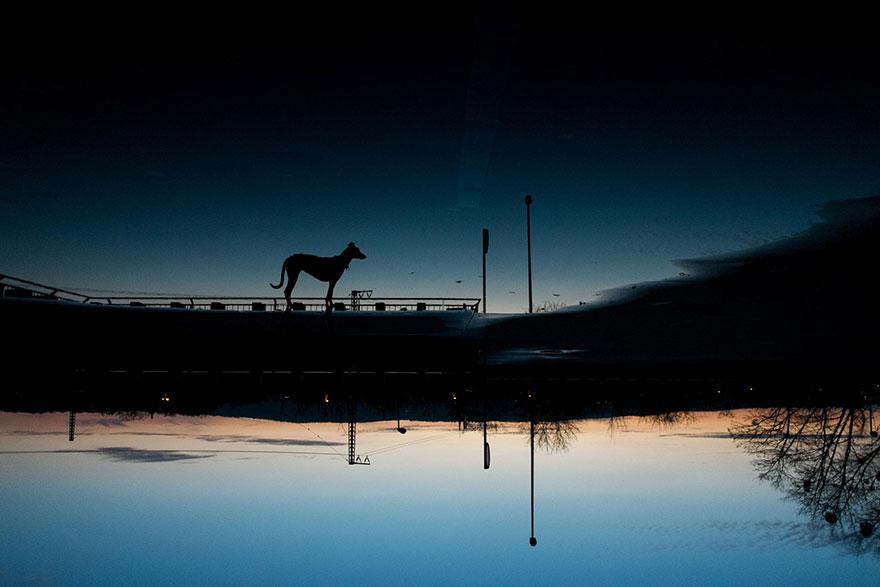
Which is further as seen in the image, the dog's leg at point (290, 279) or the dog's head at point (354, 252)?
the dog's head at point (354, 252)

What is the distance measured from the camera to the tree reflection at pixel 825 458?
71.2 ft

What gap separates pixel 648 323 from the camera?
17.7m

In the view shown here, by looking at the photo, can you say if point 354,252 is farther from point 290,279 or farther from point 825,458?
point 825,458

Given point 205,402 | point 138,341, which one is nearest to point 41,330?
point 138,341

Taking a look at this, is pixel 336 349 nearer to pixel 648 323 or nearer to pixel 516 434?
pixel 648 323

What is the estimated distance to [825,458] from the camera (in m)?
23.0

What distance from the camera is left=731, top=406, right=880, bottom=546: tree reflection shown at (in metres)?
21.7

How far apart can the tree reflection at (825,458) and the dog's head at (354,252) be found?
14.9 m

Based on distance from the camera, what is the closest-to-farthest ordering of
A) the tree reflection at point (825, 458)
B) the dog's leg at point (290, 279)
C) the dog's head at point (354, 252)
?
the dog's leg at point (290, 279) < the dog's head at point (354, 252) < the tree reflection at point (825, 458)

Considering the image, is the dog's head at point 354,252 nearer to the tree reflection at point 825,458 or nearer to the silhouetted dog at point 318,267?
the silhouetted dog at point 318,267

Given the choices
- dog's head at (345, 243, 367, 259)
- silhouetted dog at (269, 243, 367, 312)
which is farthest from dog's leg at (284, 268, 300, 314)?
dog's head at (345, 243, 367, 259)

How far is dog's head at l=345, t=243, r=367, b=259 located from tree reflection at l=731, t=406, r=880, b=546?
1486 centimetres

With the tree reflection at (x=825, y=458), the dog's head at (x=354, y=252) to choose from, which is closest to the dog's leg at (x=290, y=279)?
the dog's head at (x=354, y=252)

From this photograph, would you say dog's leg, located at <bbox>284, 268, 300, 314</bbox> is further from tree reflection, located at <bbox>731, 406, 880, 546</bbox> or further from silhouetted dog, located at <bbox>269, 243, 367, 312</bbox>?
tree reflection, located at <bbox>731, 406, 880, 546</bbox>
